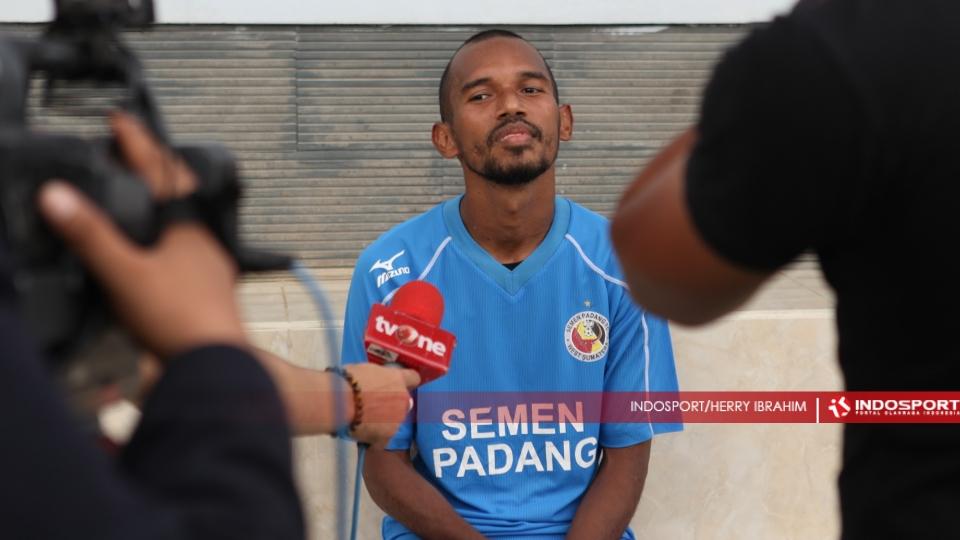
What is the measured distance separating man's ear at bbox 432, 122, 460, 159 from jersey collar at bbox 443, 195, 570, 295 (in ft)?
0.88

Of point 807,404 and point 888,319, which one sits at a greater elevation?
point 888,319

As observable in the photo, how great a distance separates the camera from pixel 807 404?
11.6 ft

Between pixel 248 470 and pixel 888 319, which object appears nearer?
pixel 248 470

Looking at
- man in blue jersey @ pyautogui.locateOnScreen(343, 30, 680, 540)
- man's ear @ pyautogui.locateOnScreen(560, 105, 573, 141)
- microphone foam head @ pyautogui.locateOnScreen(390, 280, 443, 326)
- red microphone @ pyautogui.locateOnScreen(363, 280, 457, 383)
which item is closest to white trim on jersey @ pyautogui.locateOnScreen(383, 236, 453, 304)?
man in blue jersey @ pyautogui.locateOnScreen(343, 30, 680, 540)

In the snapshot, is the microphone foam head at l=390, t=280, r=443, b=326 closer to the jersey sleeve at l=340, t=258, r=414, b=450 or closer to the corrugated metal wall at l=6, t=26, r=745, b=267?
the jersey sleeve at l=340, t=258, r=414, b=450

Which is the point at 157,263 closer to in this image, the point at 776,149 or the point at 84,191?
the point at 84,191

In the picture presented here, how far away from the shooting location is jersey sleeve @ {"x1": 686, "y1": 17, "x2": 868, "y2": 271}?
107 centimetres

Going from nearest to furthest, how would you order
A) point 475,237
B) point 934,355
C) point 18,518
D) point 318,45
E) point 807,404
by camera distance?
point 18,518
point 934,355
point 475,237
point 807,404
point 318,45

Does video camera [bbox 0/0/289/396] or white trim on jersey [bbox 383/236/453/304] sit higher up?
video camera [bbox 0/0/289/396]

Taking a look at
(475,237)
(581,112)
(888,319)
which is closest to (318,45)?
(581,112)

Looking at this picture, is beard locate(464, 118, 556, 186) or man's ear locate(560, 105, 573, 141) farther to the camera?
man's ear locate(560, 105, 573, 141)

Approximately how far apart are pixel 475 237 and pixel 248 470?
91.0 inches

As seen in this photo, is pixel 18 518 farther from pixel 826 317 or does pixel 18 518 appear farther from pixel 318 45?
pixel 318 45

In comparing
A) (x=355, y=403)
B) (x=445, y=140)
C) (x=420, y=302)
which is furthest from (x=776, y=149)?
(x=445, y=140)
